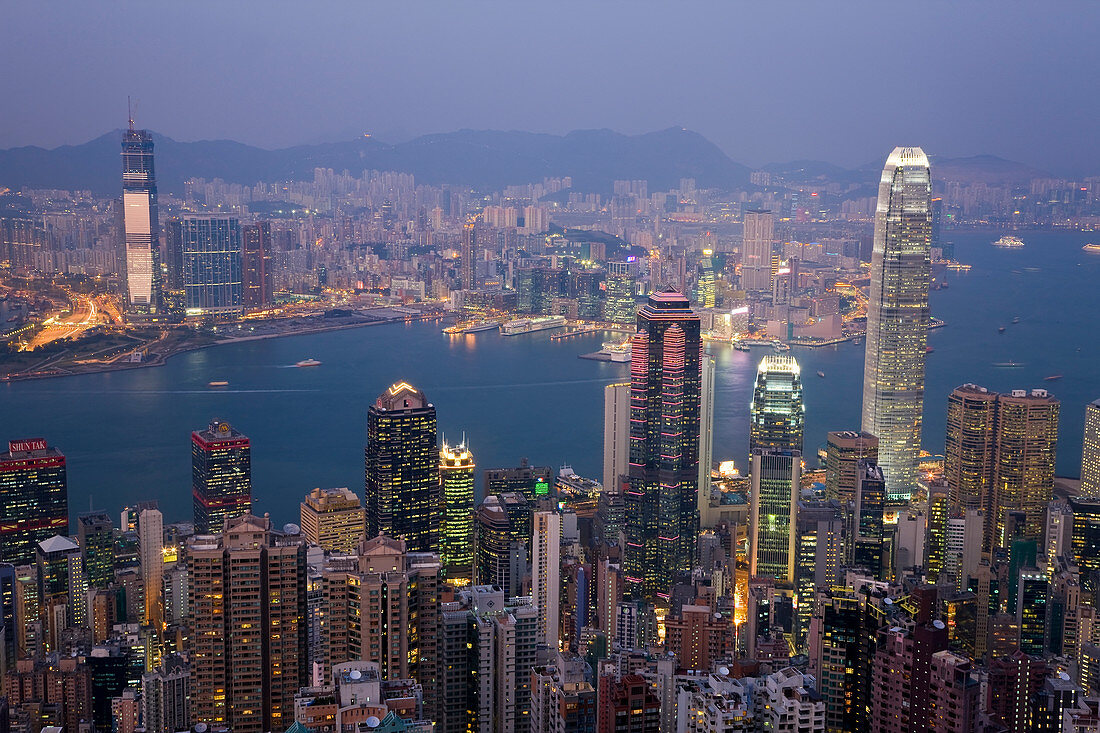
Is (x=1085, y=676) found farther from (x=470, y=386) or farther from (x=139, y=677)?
(x=470, y=386)

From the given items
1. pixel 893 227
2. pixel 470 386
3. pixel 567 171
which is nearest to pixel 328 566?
pixel 470 386

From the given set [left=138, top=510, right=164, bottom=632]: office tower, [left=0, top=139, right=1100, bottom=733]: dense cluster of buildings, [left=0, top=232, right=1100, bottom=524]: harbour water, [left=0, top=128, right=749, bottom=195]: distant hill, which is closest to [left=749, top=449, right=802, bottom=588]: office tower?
[left=0, top=139, right=1100, bottom=733]: dense cluster of buildings

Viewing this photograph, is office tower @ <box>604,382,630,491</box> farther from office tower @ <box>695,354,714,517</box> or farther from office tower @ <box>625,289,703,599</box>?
office tower @ <box>695,354,714,517</box>

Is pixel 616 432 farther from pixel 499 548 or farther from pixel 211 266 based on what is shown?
pixel 211 266

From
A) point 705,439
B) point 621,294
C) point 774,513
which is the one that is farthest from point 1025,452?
point 621,294

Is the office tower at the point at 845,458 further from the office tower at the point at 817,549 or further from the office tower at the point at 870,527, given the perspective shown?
the office tower at the point at 817,549
